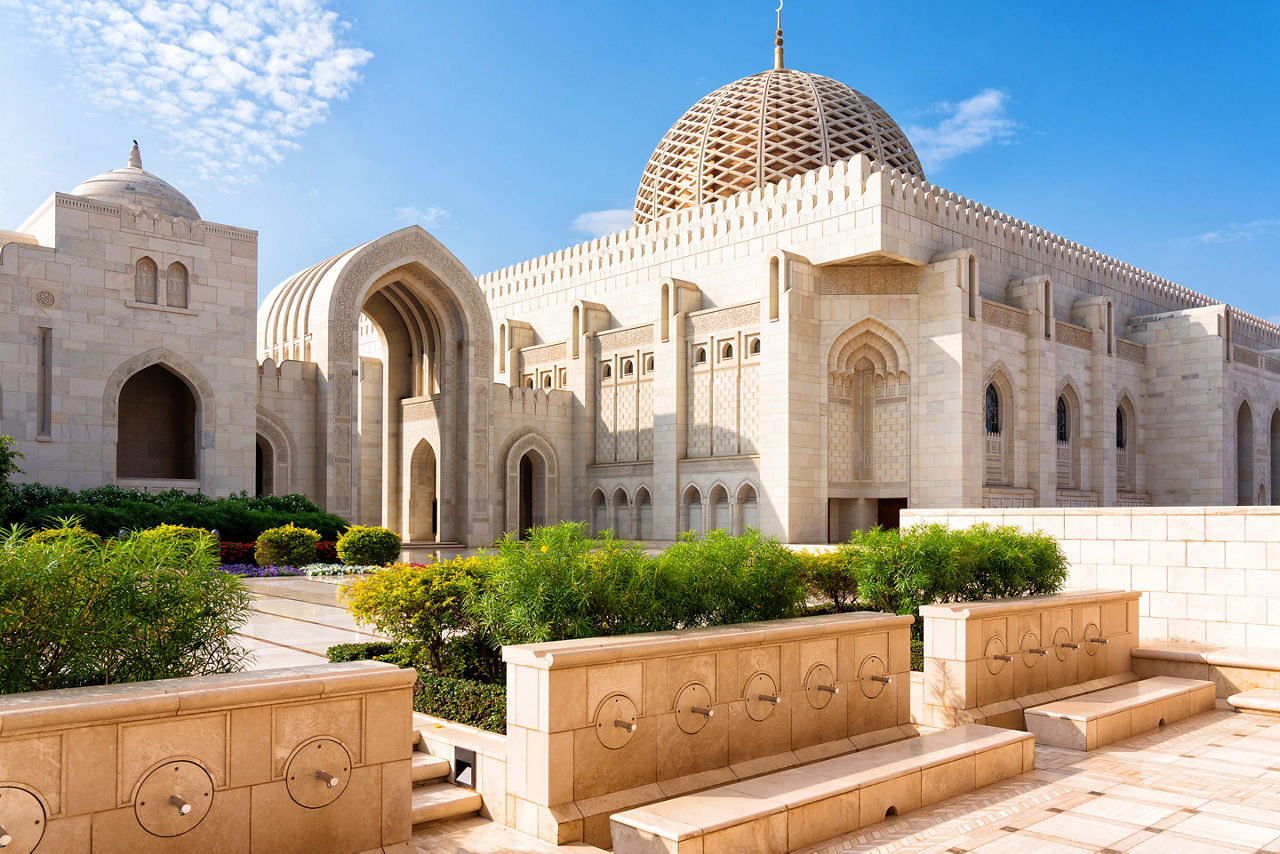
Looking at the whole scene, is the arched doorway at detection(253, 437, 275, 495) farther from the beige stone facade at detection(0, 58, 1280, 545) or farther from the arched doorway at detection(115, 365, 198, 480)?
the arched doorway at detection(115, 365, 198, 480)

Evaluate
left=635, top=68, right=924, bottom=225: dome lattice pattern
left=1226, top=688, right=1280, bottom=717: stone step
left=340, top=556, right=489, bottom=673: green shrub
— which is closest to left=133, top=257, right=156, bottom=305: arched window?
left=340, top=556, right=489, bottom=673: green shrub

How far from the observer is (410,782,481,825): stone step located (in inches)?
189

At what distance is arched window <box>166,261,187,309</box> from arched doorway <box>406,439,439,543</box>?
742 cm

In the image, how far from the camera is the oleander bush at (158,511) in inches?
599

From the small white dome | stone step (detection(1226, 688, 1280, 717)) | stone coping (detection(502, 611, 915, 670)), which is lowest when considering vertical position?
stone step (detection(1226, 688, 1280, 717))

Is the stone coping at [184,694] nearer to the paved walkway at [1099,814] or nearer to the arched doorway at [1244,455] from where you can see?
the paved walkway at [1099,814]

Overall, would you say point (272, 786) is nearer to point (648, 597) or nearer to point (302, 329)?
point (648, 597)

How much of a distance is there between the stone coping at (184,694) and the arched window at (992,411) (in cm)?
1891

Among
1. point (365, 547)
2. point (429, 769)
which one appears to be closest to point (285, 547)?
point (365, 547)

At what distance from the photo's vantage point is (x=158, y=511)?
16.2m

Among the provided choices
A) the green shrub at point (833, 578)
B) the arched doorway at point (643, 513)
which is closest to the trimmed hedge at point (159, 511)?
the arched doorway at point (643, 513)

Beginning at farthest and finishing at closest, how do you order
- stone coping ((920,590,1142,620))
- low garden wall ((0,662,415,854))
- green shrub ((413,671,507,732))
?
stone coping ((920,590,1142,620)) → green shrub ((413,671,507,732)) → low garden wall ((0,662,415,854))

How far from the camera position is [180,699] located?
11.8ft

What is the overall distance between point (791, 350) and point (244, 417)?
10952mm
